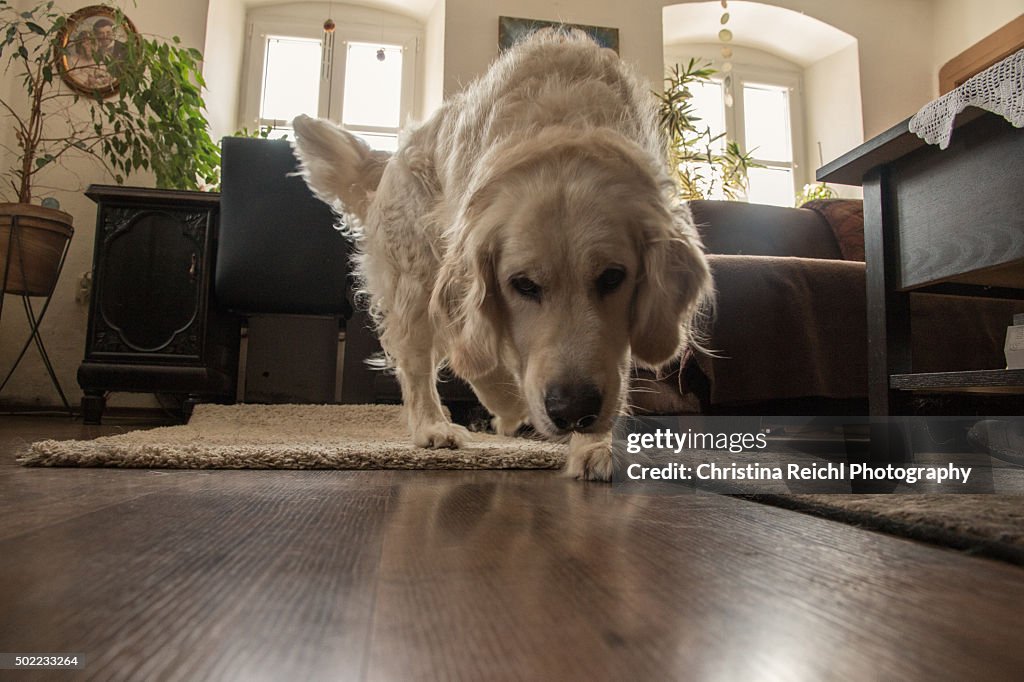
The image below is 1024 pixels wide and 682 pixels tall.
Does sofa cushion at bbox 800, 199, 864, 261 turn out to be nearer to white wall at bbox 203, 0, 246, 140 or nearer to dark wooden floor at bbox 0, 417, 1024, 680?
dark wooden floor at bbox 0, 417, 1024, 680

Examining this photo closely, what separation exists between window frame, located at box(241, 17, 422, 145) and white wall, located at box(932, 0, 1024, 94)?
186 inches

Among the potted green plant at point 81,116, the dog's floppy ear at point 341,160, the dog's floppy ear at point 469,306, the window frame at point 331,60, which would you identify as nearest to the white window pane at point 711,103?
the window frame at point 331,60

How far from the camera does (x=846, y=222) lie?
3262 millimetres

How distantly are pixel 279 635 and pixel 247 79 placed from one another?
6.07 meters

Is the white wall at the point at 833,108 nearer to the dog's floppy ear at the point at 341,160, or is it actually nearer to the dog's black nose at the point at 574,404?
the dog's floppy ear at the point at 341,160

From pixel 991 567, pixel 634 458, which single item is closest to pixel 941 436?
pixel 634 458

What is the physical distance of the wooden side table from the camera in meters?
1.22

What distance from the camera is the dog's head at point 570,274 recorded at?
1.14 meters

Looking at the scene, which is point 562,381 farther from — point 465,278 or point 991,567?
point 991,567

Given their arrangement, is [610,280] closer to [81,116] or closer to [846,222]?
[846,222]

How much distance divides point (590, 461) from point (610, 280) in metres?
0.35

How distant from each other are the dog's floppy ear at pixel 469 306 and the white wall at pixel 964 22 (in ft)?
19.7

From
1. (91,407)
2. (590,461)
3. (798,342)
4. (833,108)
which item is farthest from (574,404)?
(833,108)

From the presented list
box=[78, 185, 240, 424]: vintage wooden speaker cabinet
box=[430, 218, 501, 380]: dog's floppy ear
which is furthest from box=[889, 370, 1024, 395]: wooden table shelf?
box=[78, 185, 240, 424]: vintage wooden speaker cabinet
